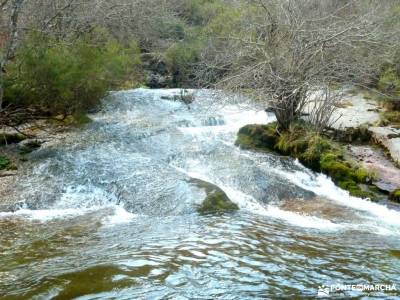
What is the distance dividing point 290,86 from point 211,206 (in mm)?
4413

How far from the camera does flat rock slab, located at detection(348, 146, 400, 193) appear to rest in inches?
371

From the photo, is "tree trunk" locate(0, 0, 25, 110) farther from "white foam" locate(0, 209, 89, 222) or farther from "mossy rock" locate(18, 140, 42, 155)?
"white foam" locate(0, 209, 89, 222)

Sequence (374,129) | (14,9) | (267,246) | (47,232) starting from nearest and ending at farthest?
(267,246)
(47,232)
(14,9)
(374,129)

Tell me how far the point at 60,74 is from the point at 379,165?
754 centimetres

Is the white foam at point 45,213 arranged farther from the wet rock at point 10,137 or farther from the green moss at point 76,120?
the green moss at point 76,120

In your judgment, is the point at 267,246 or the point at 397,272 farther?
the point at 267,246

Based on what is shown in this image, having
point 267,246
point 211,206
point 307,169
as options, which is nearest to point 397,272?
point 267,246

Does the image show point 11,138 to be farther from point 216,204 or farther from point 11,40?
point 216,204

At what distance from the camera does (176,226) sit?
7375mm

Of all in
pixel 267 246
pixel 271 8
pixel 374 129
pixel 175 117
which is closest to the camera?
Answer: pixel 267 246

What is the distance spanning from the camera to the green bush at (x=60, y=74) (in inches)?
424

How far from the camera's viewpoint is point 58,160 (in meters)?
10.7

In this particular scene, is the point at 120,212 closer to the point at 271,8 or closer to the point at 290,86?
the point at 290,86

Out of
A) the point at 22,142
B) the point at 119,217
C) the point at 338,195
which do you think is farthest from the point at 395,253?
the point at 22,142
